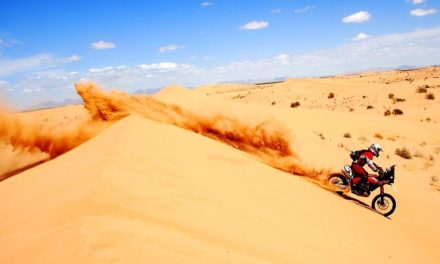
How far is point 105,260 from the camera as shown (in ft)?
9.84

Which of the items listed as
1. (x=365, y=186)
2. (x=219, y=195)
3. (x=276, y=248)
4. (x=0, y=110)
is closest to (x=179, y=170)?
(x=219, y=195)

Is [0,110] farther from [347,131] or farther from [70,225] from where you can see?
[347,131]

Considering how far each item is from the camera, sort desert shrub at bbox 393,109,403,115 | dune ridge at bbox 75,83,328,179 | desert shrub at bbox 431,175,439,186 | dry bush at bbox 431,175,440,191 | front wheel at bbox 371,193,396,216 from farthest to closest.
→ desert shrub at bbox 393,109,403,115
desert shrub at bbox 431,175,439,186
dry bush at bbox 431,175,440,191
dune ridge at bbox 75,83,328,179
front wheel at bbox 371,193,396,216

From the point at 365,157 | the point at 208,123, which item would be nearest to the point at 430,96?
the point at 365,157

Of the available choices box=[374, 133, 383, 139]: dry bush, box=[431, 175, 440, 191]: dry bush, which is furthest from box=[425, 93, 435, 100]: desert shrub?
box=[431, 175, 440, 191]: dry bush

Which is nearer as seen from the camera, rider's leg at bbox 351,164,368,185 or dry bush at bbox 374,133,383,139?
rider's leg at bbox 351,164,368,185

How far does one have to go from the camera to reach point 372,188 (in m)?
8.67

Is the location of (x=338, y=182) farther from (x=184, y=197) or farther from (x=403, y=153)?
(x=403, y=153)

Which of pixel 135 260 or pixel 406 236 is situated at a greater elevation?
pixel 135 260

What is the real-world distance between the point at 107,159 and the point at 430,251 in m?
6.30

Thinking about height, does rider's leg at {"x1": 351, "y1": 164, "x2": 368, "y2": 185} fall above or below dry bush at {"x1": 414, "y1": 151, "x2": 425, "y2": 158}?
above

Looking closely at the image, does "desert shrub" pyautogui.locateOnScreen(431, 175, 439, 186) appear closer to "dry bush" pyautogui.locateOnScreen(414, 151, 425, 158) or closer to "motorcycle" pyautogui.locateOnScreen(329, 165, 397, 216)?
"dry bush" pyautogui.locateOnScreen(414, 151, 425, 158)

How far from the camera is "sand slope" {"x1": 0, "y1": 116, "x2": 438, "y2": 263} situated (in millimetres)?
3412

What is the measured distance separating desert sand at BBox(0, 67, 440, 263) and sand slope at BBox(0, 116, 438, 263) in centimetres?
2
